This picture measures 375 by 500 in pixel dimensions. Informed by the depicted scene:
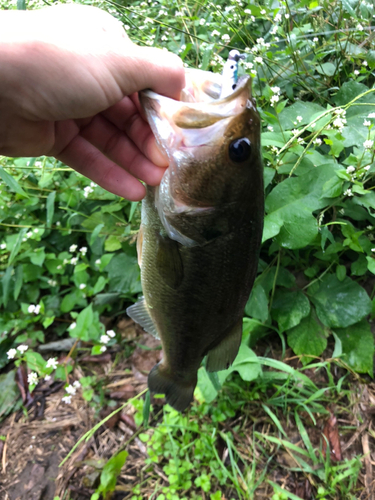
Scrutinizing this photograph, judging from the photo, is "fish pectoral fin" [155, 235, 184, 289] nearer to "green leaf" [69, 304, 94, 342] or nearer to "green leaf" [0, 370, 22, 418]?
"green leaf" [69, 304, 94, 342]

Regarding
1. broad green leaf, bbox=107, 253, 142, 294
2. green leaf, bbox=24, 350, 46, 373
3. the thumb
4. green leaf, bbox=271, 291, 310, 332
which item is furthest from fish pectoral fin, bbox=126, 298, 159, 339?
the thumb

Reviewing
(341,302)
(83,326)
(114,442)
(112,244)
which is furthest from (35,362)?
(341,302)

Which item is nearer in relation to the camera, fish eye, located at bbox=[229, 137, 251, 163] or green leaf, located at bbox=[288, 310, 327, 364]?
fish eye, located at bbox=[229, 137, 251, 163]

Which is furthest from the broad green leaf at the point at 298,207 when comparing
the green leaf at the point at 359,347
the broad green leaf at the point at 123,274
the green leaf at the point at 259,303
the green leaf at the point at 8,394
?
the green leaf at the point at 8,394

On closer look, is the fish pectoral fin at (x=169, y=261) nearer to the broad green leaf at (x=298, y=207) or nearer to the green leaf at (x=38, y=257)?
the broad green leaf at (x=298, y=207)

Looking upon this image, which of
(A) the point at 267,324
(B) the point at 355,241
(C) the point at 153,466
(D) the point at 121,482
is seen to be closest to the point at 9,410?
(D) the point at 121,482

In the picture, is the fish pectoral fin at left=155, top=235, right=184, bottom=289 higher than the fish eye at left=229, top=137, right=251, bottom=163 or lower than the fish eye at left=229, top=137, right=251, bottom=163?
lower

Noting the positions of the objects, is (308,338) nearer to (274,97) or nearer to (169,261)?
(169,261)

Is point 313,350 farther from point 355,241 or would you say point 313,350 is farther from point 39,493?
point 39,493
